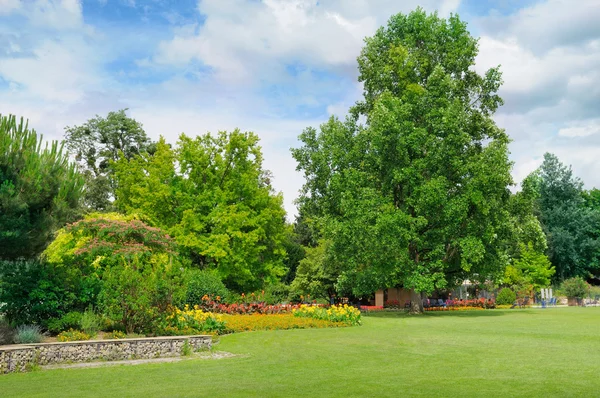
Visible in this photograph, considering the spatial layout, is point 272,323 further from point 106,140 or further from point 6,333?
point 106,140

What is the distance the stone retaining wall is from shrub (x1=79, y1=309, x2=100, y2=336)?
2277mm

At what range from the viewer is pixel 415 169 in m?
31.8

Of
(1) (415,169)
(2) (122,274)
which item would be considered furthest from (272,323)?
(1) (415,169)

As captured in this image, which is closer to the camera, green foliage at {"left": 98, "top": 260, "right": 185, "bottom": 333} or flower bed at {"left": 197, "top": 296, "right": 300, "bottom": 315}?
green foliage at {"left": 98, "top": 260, "right": 185, "bottom": 333}

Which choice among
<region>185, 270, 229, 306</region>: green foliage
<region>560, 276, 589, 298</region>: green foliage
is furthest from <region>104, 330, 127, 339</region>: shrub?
<region>560, 276, 589, 298</region>: green foliage

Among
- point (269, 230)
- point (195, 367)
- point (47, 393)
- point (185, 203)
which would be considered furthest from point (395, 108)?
point (47, 393)

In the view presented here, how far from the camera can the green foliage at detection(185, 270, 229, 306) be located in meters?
26.0

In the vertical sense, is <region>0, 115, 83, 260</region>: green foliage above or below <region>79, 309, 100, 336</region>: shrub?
above

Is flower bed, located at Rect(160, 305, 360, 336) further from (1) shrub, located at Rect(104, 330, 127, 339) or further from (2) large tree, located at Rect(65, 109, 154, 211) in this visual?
(2) large tree, located at Rect(65, 109, 154, 211)

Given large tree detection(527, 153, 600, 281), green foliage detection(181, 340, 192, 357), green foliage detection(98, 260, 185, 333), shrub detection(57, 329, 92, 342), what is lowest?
green foliage detection(181, 340, 192, 357)

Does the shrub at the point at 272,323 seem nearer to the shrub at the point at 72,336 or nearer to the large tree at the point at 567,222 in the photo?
the shrub at the point at 72,336

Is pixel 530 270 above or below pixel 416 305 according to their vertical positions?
above

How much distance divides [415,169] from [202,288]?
542 inches

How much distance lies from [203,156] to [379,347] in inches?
849
